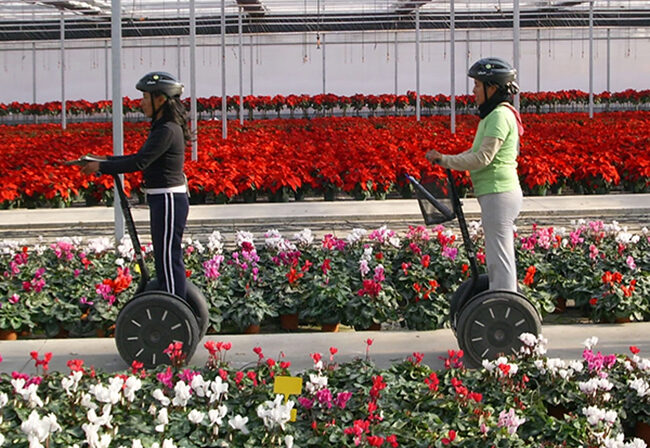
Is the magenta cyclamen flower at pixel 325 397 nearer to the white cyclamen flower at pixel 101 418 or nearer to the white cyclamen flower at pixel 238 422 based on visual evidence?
the white cyclamen flower at pixel 238 422

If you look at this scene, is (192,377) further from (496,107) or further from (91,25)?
(91,25)

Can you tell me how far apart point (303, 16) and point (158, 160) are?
25505mm

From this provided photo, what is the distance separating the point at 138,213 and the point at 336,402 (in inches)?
302

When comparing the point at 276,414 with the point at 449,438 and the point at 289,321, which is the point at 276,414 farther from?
the point at 289,321

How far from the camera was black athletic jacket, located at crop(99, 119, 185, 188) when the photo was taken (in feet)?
16.1

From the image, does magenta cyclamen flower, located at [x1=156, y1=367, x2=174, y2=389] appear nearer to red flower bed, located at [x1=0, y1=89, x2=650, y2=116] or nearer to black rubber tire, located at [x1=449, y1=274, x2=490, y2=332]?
black rubber tire, located at [x1=449, y1=274, x2=490, y2=332]

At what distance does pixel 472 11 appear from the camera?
3100 cm

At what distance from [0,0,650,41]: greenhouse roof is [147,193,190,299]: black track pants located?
67.2 ft

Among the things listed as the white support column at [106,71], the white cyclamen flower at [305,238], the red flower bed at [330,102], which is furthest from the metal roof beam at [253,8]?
the white cyclamen flower at [305,238]

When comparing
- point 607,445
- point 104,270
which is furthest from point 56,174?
point 607,445

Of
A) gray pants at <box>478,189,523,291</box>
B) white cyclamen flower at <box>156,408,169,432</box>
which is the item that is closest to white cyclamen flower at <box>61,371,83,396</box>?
white cyclamen flower at <box>156,408,169,432</box>

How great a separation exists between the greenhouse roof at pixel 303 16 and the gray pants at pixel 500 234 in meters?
20.7

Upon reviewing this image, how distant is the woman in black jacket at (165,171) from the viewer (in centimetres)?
498

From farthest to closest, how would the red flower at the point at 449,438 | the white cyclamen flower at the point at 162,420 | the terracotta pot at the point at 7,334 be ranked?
the terracotta pot at the point at 7,334, the white cyclamen flower at the point at 162,420, the red flower at the point at 449,438
